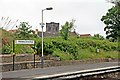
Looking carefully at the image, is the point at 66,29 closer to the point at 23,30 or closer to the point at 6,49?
the point at 23,30

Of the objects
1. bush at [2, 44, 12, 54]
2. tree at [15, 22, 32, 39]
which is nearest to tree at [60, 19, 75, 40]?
tree at [15, 22, 32, 39]

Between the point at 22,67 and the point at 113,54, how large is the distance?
1072 inches

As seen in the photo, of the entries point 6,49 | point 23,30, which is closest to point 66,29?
point 23,30

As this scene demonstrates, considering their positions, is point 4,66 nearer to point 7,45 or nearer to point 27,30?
point 7,45

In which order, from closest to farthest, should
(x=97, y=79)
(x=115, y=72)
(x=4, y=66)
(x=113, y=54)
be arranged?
(x=97, y=79)
(x=115, y=72)
(x=4, y=66)
(x=113, y=54)

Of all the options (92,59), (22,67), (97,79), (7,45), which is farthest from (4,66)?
(92,59)

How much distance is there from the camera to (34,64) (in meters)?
37.2

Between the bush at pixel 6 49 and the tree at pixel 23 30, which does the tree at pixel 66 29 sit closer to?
the tree at pixel 23 30

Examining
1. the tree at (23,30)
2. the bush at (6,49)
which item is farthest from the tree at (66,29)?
the bush at (6,49)

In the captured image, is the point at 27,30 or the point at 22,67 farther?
the point at 27,30

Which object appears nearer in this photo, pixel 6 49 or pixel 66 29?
pixel 6 49

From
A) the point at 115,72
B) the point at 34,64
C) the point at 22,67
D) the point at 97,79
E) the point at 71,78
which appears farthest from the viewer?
the point at 34,64

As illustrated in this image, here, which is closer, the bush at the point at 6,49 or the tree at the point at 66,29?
the bush at the point at 6,49

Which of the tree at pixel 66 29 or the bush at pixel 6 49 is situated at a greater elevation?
the tree at pixel 66 29
